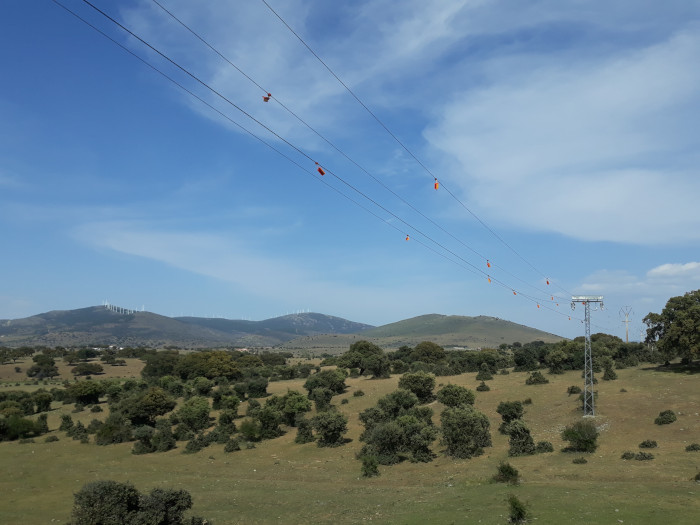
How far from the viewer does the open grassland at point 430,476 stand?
21.7 m

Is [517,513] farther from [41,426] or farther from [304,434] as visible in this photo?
[41,426]

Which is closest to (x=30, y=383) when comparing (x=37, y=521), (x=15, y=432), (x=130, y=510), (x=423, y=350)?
(x=15, y=432)

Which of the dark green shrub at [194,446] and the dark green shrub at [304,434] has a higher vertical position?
the dark green shrub at [304,434]

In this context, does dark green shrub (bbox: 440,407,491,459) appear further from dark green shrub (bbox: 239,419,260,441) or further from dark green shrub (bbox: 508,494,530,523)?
dark green shrub (bbox: 239,419,260,441)

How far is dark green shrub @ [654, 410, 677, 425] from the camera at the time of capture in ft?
130

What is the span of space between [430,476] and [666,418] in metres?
22.8

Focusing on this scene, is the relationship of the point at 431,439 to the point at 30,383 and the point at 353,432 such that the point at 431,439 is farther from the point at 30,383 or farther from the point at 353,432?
the point at 30,383

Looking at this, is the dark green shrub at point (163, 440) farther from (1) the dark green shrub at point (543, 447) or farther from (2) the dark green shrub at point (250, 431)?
(1) the dark green shrub at point (543, 447)

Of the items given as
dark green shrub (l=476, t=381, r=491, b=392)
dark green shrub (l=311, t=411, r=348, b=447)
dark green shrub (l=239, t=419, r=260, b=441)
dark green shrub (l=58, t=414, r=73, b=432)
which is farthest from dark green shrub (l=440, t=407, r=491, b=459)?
dark green shrub (l=58, t=414, r=73, b=432)

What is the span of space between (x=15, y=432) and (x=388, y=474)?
157 ft

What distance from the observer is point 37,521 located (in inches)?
971

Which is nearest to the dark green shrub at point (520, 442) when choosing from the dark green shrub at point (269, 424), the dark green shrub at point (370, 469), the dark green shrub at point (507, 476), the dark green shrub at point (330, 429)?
the dark green shrub at point (507, 476)

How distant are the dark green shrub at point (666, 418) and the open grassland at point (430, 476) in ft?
1.50

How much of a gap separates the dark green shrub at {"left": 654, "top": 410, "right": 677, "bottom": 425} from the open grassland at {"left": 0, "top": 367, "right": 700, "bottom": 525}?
0.46 meters
